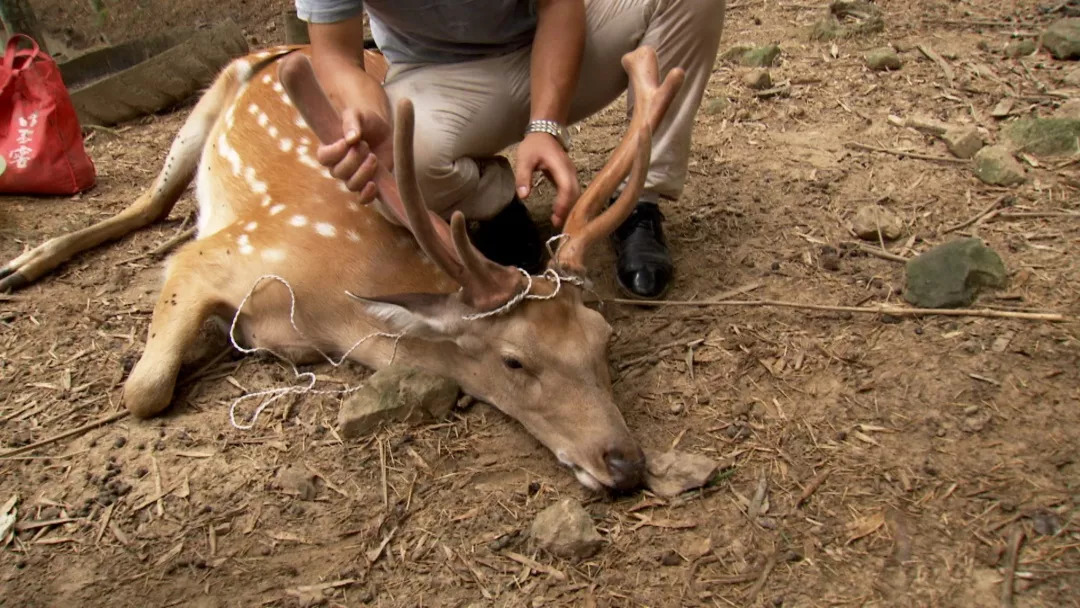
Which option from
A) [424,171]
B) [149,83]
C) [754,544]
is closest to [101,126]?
[149,83]

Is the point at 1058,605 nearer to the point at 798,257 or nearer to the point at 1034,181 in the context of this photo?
the point at 798,257

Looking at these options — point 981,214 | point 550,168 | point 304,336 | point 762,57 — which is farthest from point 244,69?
point 981,214

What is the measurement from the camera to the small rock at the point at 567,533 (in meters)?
2.02

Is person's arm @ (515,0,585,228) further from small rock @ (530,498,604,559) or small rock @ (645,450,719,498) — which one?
small rock @ (530,498,604,559)

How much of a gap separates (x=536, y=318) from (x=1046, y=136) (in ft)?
8.80

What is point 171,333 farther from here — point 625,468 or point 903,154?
point 903,154

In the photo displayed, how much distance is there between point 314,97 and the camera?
2.29m

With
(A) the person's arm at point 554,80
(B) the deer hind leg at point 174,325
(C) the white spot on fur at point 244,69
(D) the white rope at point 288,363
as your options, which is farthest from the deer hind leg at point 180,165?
(A) the person's arm at point 554,80

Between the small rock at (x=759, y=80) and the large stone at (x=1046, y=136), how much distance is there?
135cm

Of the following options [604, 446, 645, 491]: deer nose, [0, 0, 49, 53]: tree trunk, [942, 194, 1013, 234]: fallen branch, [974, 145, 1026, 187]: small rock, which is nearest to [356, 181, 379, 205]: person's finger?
[604, 446, 645, 491]: deer nose

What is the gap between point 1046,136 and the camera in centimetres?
368

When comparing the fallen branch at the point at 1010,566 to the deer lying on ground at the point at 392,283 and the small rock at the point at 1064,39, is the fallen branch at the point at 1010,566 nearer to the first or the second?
the deer lying on ground at the point at 392,283

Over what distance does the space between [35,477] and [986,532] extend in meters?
2.55

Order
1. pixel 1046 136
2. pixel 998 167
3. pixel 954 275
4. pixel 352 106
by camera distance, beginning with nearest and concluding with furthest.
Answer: pixel 352 106
pixel 954 275
pixel 998 167
pixel 1046 136
